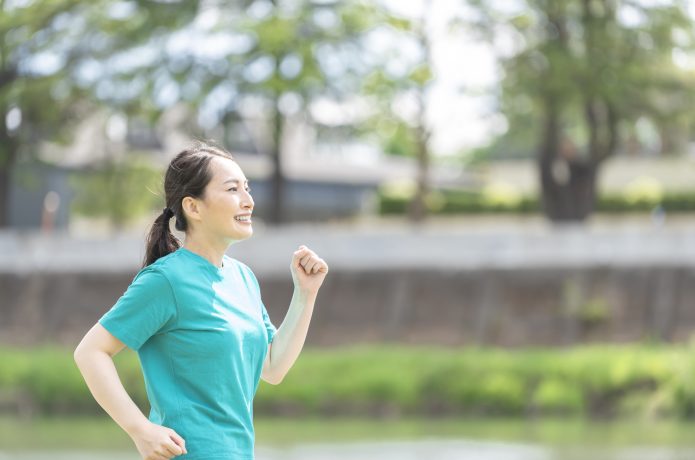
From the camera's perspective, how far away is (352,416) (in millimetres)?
22297

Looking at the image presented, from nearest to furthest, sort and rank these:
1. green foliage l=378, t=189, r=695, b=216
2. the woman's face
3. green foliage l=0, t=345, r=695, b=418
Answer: the woman's face → green foliage l=0, t=345, r=695, b=418 → green foliage l=378, t=189, r=695, b=216

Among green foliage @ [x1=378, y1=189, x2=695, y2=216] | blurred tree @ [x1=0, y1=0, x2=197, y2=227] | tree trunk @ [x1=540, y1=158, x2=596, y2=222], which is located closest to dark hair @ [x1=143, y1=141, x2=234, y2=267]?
blurred tree @ [x1=0, y1=0, x2=197, y2=227]

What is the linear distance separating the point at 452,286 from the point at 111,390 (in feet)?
76.8

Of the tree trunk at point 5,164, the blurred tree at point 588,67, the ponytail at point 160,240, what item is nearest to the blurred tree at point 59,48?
the tree trunk at point 5,164

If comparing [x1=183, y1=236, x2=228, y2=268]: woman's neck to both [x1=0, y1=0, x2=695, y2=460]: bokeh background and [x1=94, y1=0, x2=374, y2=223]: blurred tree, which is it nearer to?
[x1=0, y1=0, x2=695, y2=460]: bokeh background

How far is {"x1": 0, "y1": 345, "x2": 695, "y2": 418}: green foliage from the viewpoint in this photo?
2150 cm

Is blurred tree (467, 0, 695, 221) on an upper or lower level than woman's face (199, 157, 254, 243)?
upper

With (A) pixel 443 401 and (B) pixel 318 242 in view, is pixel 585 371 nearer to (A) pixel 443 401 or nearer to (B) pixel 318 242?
(A) pixel 443 401

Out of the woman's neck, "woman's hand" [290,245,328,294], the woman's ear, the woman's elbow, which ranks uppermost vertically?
the woman's ear

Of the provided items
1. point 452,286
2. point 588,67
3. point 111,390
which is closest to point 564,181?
point 588,67

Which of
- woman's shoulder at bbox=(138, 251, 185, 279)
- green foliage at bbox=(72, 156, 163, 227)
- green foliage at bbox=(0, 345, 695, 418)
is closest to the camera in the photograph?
woman's shoulder at bbox=(138, 251, 185, 279)

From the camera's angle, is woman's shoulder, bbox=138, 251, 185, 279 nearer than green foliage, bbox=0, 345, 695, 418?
Yes

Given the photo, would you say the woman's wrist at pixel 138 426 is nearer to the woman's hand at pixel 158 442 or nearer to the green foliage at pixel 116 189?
the woman's hand at pixel 158 442

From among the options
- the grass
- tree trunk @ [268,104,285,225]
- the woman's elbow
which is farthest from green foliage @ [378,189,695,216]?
the woman's elbow
